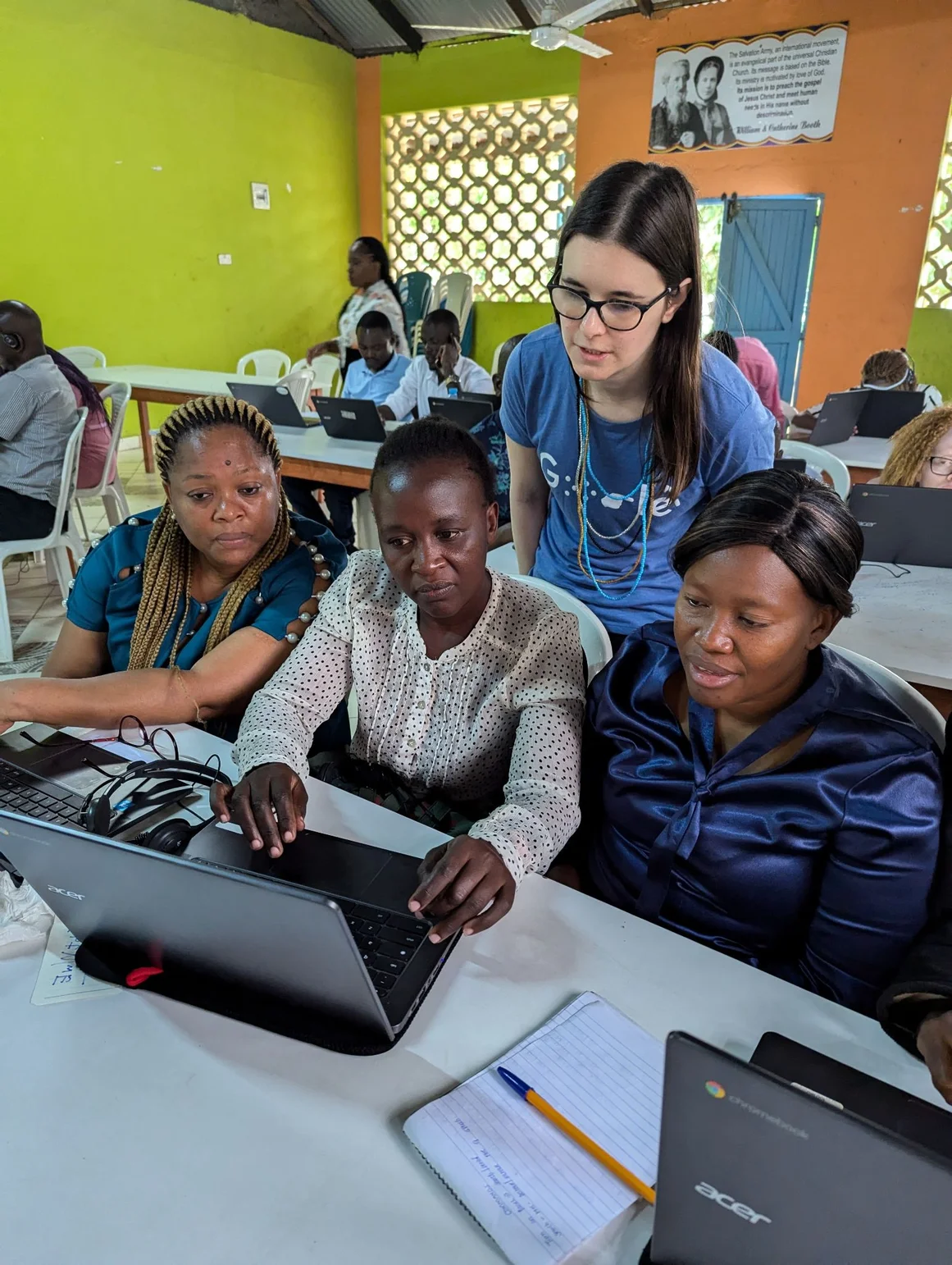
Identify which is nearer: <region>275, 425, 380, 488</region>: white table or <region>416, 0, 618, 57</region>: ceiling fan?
<region>275, 425, 380, 488</region>: white table

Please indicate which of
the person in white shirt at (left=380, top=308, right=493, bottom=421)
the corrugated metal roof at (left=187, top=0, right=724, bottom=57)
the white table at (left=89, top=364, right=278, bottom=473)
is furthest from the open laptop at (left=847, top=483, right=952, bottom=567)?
the corrugated metal roof at (left=187, top=0, right=724, bottom=57)

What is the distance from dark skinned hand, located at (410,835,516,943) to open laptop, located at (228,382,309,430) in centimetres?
302

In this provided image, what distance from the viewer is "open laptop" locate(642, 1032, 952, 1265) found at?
0.41m

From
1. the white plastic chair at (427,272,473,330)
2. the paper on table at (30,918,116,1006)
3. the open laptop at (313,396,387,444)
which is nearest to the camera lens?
the paper on table at (30,918,116,1006)

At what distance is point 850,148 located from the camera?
5711 millimetres

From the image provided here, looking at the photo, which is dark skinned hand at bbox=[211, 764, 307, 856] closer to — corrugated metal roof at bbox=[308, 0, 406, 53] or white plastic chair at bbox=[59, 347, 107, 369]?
white plastic chair at bbox=[59, 347, 107, 369]

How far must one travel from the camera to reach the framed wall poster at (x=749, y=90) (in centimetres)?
568

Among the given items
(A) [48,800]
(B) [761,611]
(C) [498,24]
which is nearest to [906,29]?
(C) [498,24]

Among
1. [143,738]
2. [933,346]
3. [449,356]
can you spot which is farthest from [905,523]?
[933,346]

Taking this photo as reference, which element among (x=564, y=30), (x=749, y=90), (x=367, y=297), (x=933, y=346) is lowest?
(x=933, y=346)

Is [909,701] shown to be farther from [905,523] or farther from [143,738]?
[905,523]

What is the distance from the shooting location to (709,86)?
6.06 metres

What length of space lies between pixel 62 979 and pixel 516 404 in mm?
1238

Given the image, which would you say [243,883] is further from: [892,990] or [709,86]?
[709,86]
